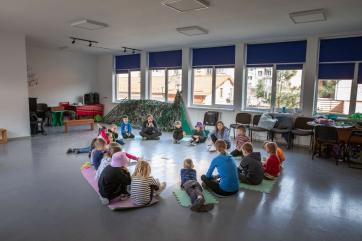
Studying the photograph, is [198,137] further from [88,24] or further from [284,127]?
[88,24]

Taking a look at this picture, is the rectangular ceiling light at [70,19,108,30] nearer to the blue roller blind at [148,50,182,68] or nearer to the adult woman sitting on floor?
the adult woman sitting on floor

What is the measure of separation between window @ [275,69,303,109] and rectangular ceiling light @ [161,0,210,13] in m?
3.93

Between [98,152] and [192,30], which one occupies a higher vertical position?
[192,30]

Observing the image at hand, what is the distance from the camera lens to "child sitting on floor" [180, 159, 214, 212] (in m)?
3.26

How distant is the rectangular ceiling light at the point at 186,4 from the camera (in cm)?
432

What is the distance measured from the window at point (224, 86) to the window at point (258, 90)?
555mm

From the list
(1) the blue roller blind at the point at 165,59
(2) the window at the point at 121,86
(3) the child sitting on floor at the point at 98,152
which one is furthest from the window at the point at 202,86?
(3) the child sitting on floor at the point at 98,152

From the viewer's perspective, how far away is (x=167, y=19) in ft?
18.3

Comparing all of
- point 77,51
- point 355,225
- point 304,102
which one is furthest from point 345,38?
point 77,51

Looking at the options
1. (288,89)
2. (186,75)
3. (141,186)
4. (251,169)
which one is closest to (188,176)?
(141,186)

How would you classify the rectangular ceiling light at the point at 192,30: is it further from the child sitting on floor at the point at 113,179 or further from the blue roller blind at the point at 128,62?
the blue roller blind at the point at 128,62

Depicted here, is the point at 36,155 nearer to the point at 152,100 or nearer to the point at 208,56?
the point at 152,100

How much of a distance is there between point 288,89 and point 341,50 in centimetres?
159

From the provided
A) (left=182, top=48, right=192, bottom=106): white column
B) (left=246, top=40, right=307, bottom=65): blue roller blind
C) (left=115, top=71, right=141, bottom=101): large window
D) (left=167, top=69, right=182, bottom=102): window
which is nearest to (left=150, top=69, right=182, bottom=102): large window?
(left=167, top=69, right=182, bottom=102): window
